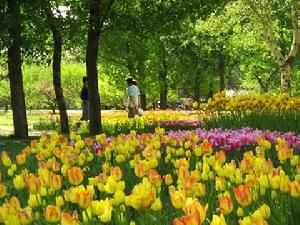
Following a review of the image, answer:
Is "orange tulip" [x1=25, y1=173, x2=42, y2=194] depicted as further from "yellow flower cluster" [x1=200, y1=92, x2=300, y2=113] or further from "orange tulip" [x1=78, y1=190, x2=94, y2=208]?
"yellow flower cluster" [x1=200, y1=92, x2=300, y2=113]

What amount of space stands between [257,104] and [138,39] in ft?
43.7

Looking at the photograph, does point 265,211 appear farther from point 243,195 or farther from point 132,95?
point 132,95

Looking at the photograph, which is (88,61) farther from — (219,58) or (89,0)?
(219,58)

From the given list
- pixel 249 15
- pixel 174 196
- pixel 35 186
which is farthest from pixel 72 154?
pixel 249 15

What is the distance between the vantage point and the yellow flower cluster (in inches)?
464

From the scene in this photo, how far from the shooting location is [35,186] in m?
4.04

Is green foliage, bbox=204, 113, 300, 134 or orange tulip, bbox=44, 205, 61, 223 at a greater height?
green foliage, bbox=204, 113, 300, 134

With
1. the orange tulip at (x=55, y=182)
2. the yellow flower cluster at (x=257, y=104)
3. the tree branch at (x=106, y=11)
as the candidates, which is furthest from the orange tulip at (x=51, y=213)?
the tree branch at (x=106, y=11)

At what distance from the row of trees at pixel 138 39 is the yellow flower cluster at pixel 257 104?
4.16 meters

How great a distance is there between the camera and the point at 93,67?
15.8m

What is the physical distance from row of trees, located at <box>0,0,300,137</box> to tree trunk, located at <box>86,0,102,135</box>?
Answer: 0.03m

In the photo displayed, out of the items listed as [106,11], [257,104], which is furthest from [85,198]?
[106,11]

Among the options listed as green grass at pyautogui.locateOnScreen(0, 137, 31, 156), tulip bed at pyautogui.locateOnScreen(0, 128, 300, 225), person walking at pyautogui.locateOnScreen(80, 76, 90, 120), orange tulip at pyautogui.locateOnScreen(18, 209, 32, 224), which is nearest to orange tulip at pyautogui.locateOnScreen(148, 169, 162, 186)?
tulip bed at pyautogui.locateOnScreen(0, 128, 300, 225)

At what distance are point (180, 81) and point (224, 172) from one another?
3885cm
